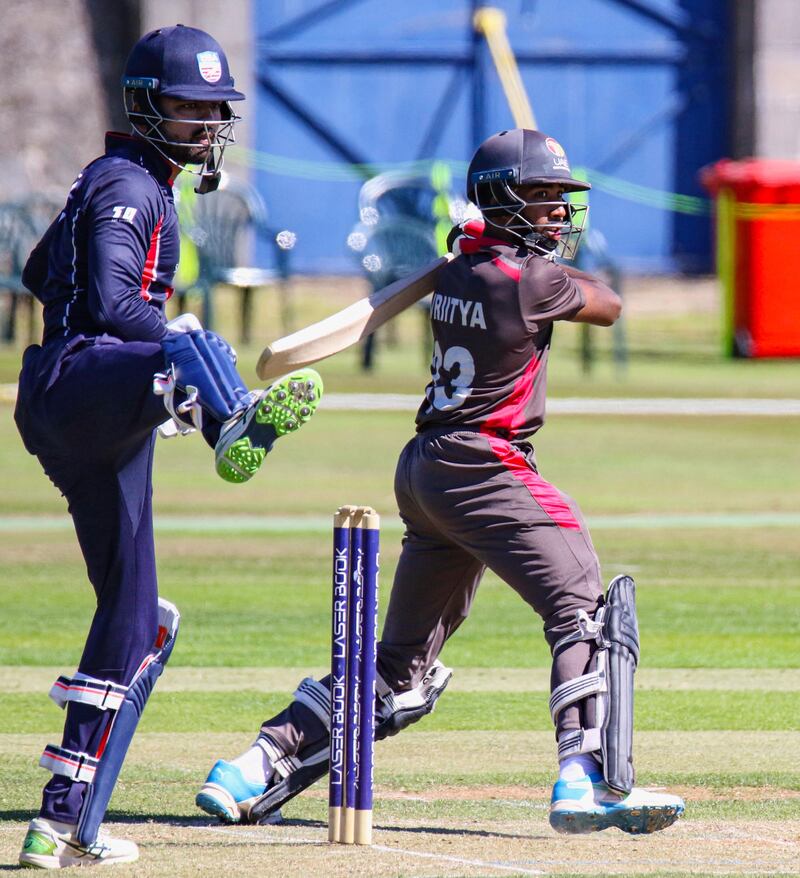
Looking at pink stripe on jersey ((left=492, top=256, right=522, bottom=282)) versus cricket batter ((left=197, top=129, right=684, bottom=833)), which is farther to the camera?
pink stripe on jersey ((left=492, top=256, right=522, bottom=282))

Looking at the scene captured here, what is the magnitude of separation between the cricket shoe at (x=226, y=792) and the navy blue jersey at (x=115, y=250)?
1365 mm

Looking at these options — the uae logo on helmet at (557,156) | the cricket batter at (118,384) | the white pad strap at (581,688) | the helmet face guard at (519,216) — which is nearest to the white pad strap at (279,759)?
the cricket batter at (118,384)

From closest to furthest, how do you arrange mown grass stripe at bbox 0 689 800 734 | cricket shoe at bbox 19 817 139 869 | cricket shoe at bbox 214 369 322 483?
cricket shoe at bbox 214 369 322 483, cricket shoe at bbox 19 817 139 869, mown grass stripe at bbox 0 689 800 734

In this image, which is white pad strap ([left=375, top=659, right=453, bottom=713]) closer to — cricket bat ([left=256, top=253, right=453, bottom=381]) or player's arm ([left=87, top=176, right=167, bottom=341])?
cricket bat ([left=256, top=253, right=453, bottom=381])

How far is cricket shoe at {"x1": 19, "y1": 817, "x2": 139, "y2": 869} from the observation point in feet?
16.7

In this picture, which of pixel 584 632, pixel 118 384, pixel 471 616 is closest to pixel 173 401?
pixel 118 384

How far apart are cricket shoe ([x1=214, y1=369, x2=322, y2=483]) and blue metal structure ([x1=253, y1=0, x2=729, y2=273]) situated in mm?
22375

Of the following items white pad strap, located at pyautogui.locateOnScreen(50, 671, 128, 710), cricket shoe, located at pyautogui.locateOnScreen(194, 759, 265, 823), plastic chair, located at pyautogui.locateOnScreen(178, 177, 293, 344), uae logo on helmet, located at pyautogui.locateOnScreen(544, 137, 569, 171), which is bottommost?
cricket shoe, located at pyautogui.locateOnScreen(194, 759, 265, 823)

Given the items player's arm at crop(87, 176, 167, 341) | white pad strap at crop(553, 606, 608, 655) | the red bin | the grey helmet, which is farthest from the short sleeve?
the red bin

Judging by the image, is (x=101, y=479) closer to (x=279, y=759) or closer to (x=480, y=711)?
(x=279, y=759)

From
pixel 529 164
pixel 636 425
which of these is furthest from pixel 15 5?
pixel 529 164

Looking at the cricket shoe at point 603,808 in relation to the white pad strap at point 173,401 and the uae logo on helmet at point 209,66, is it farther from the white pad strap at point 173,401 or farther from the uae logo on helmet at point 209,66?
the uae logo on helmet at point 209,66

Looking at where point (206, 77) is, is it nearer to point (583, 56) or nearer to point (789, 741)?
point (789, 741)

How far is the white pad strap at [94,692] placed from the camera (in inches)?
206
